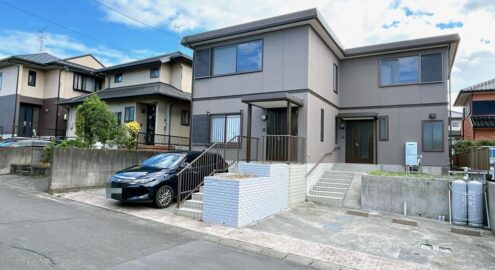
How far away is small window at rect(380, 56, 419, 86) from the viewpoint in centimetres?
1255

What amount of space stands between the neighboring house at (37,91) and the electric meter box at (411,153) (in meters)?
21.1

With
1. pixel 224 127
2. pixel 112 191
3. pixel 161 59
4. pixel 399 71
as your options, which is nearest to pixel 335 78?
pixel 399 71

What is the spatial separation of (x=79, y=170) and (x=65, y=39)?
9.57m

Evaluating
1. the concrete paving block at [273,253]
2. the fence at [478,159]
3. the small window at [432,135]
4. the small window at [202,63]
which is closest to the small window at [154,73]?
the small window at [202,63]

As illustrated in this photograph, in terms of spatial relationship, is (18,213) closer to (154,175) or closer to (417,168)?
(154,175)

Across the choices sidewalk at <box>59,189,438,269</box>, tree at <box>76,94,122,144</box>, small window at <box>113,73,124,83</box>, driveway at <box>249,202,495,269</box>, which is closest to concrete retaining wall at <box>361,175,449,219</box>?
driveway at <box>249,202,495,269</box>

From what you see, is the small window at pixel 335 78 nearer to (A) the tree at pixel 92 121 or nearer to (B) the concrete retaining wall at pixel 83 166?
(B) the concrete retaining wall at pixel 83 166

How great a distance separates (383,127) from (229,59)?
699cm

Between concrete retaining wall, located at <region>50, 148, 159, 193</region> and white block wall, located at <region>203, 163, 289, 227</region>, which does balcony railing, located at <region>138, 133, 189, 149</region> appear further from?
white block wall, located at <region>203, 163, 289, 227</region>

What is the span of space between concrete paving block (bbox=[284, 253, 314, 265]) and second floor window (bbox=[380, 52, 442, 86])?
33.4 ft

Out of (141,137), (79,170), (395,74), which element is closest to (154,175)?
(79,170)

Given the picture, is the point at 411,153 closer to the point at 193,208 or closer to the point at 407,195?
the point at 407,195

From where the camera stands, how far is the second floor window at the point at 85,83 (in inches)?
917

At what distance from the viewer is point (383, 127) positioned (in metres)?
13.0
